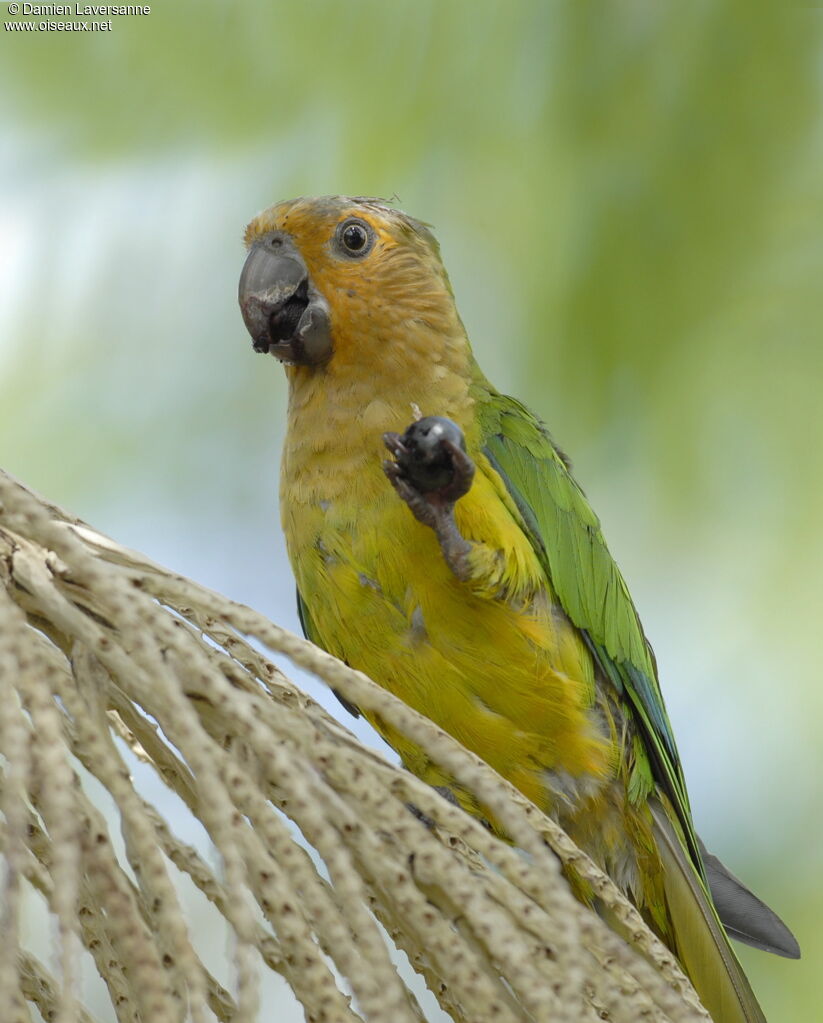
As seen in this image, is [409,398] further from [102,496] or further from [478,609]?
[102,496]

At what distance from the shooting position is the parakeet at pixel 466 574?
181 cm

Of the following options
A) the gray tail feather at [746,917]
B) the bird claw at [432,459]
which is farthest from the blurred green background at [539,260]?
the bird claw at [432,459]

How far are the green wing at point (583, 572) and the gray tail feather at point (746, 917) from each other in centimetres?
8

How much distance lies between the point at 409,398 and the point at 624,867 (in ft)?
3.14

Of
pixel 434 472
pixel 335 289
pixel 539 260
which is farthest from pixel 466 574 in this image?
pixel 539 260

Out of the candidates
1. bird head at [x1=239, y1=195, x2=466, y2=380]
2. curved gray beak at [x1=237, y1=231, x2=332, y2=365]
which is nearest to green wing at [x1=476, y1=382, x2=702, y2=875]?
bird head at [x1=239, y1=195, x2=466, y2=380]

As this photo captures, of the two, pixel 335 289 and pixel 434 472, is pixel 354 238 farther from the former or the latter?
pixel 434 472

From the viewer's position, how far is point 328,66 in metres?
3.04

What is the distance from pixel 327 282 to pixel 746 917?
4.59 feet

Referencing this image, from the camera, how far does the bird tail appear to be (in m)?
1.76

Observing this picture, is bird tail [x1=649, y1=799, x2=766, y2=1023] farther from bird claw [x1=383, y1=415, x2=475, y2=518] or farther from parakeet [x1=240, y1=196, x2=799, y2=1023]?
bird claw [x1=383, y1=415, x2=475, y2=518]

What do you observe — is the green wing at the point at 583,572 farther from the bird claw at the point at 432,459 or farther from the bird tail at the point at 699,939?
the bird claw at the point at 432,459

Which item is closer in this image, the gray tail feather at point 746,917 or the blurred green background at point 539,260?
the gray tail feather at point 746,917

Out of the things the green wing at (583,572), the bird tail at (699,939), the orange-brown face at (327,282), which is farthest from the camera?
the orange-brown face at (327,282)
